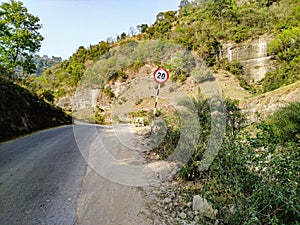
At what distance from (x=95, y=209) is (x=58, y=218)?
1.38 feet

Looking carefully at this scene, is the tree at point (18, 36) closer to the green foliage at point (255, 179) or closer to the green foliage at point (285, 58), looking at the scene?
the green foliage at point (255, 179)

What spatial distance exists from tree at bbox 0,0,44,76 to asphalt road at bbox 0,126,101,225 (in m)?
11.9

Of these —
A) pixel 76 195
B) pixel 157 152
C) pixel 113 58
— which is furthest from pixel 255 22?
pixel 76 195

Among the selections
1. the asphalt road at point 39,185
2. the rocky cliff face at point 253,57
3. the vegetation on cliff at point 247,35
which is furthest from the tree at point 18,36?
the rocky cliff face at point 253,57

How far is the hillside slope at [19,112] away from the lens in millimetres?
7344

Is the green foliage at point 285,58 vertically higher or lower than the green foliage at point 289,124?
higher

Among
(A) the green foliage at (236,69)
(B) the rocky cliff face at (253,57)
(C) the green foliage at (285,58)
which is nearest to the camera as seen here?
(C) the green foliage at (285,58)

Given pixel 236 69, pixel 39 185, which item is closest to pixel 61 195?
pixel 39 185

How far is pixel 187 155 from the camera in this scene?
3.62 metres

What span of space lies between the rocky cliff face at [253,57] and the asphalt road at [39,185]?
2220cm

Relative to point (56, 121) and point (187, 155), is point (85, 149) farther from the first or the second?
point (56, 121)

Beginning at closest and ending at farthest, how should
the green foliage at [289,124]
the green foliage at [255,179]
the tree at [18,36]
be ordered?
the green foliage at [255,179], the green foliage at [289,124], the tree at [18,36]

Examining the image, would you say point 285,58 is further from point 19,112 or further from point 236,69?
point 19,112

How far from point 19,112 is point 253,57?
75.4 ft
